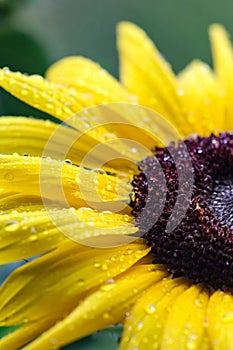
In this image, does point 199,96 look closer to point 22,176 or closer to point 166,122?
point 166,122

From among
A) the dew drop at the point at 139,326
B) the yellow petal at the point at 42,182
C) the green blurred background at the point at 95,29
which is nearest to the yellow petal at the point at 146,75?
the green blurred background at the point at 95,29

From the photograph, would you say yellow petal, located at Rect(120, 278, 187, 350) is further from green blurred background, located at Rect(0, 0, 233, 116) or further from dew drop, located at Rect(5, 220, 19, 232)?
green blurred background, located at Rect(0, 0, 233, 116)

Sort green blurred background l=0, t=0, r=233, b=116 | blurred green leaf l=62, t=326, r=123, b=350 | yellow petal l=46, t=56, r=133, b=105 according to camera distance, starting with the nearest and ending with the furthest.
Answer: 1. blurred green leaf l=62, t=326, r=123, b=350
2. yellow petal l=46, t=56, r=133, b=105
3. green blurred background l=0, t=0, r=233, b=116

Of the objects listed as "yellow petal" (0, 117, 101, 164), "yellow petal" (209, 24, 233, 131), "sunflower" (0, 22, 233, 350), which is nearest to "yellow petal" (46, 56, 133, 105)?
"sunflower" (0, 22, 233, 350)

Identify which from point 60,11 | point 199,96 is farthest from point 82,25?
point 199,96

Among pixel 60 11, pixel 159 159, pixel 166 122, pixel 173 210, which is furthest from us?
pixel 60 11

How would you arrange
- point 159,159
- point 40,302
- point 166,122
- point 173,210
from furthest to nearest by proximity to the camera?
point 166,122 → point 159,159 → point 173,210 → point 40,302

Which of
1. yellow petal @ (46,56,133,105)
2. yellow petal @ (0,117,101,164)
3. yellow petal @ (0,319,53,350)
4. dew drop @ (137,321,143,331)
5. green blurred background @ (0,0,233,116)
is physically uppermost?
green blurred background @ (0,0,233,116)
